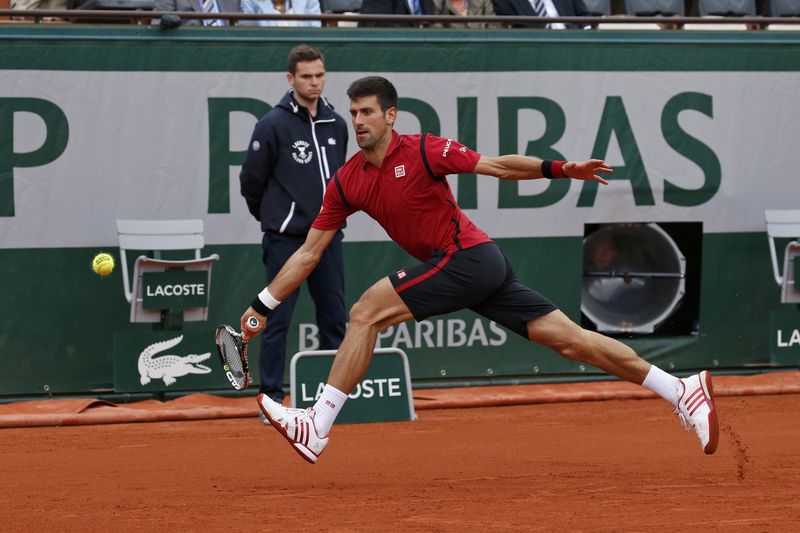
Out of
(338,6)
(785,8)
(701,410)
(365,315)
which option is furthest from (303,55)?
(785,8)

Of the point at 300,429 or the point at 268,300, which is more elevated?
the point at 268,300

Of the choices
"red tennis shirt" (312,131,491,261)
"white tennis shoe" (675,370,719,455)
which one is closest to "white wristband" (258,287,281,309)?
"red tennis shirt" (312,131,491,261)

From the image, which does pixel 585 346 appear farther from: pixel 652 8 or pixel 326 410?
pixel 652 8

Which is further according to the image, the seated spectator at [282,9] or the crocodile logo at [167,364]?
the seated spectator at [282,9]

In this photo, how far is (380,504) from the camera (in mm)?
5688

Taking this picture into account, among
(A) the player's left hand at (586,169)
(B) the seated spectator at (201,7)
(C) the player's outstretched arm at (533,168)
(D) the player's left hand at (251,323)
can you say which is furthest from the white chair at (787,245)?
(D) the player's left hand at (251,323)

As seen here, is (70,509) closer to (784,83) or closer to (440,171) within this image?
(440,171)

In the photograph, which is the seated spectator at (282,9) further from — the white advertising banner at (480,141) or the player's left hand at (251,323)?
the player's left hand at (251,323)

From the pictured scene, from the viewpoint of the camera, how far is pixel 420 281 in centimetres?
595

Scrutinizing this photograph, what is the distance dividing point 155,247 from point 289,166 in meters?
1.16

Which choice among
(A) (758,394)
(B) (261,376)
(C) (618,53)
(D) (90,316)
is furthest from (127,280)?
(A) (758,394)

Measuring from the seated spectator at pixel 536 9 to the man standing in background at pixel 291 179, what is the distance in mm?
2152

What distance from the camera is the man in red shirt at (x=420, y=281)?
595cm

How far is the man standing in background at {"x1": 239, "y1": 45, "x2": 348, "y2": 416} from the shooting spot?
7.68 meters
